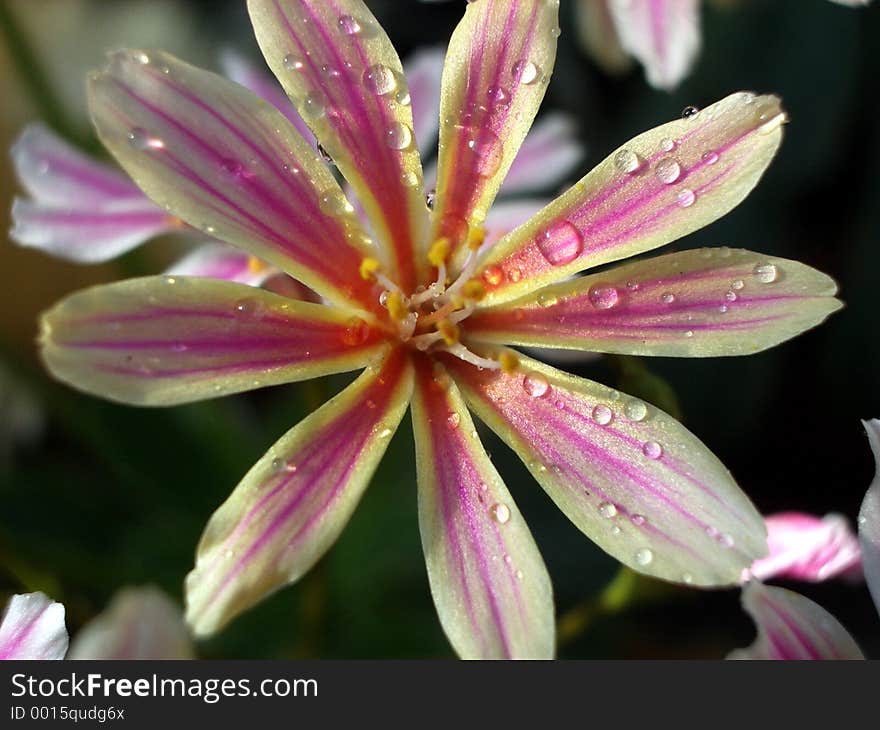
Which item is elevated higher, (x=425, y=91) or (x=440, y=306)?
(x=425, y=91)

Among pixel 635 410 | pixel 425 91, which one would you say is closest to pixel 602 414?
pixel 635 410

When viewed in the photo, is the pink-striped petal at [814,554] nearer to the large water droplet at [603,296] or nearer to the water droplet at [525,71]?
the large water droplet at [603,296]

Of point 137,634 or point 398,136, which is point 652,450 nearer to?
point 398,136

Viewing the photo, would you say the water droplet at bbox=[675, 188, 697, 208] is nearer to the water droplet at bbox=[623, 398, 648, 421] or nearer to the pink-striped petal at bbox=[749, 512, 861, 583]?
the water droplet at bbox=[623, 398, 648, 421]

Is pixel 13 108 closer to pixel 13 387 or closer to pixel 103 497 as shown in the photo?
pixel 13 387

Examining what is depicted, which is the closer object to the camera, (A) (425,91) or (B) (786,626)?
(B) (786,626)

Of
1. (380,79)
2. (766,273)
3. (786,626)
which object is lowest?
(786,626)
